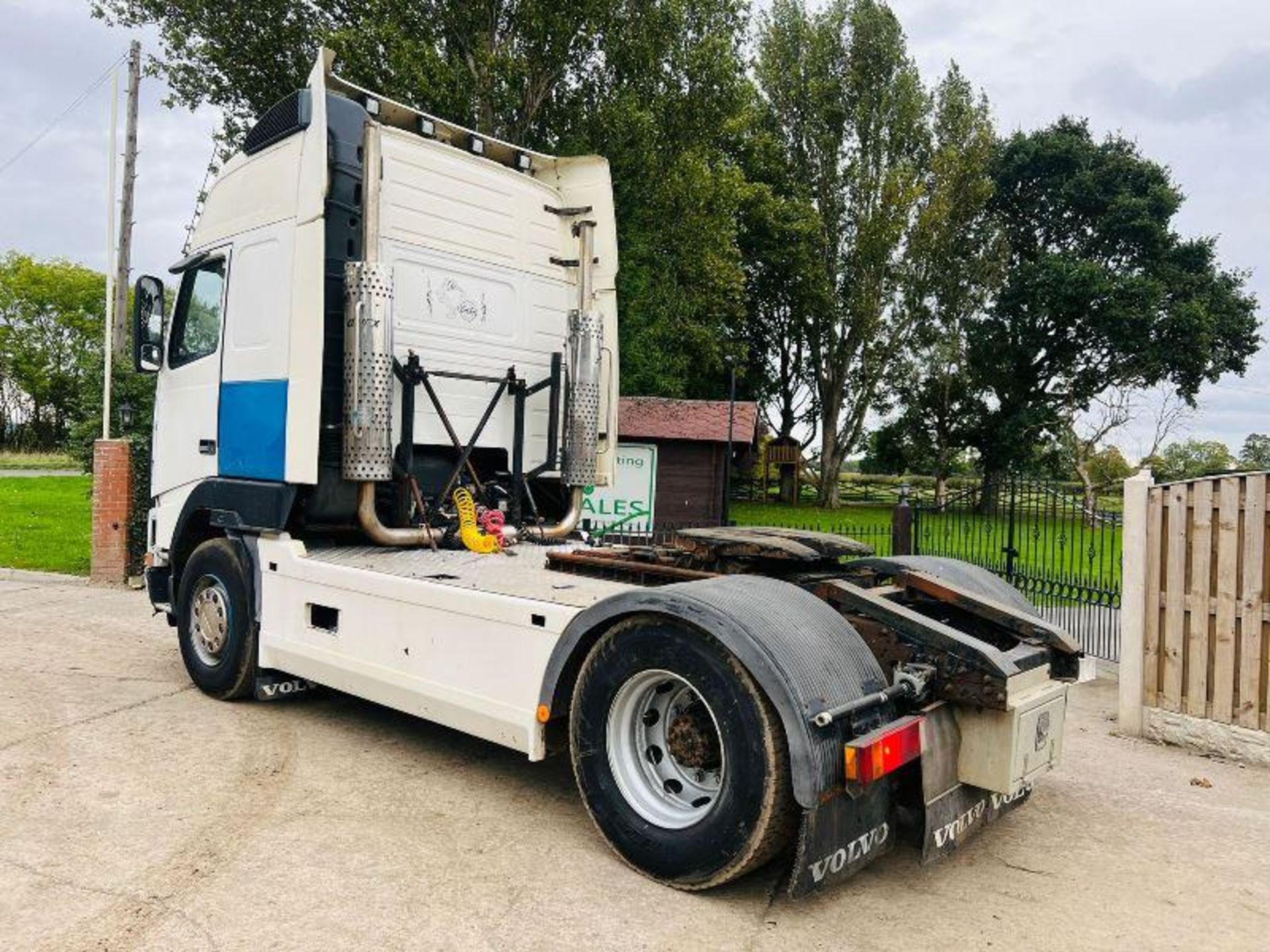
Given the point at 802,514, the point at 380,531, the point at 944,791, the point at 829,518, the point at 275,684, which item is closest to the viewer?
the point at 944,791

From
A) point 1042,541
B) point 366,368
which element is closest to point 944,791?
point 366,368

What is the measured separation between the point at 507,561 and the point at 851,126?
29413mm

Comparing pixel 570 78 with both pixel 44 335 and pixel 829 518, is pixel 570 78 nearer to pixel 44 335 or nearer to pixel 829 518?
pixel 829 518

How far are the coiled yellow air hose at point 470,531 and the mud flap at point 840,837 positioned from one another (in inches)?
125

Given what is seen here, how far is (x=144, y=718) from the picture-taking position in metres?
5.83

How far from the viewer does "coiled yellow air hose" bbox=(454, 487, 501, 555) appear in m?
6.11

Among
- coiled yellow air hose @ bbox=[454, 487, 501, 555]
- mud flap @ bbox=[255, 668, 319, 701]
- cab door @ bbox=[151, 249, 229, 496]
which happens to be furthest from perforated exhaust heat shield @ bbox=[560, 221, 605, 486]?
cab door @ bbox=[151, 249, 229, 496]

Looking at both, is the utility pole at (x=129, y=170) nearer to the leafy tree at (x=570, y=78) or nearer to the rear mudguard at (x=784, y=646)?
the leafy tree at (x=570, y=78)

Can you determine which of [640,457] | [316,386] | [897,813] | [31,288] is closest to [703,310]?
[640,457]

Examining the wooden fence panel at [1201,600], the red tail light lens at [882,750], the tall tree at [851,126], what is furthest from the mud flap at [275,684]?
the tall tree at [851,126]

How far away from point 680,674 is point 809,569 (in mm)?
1299

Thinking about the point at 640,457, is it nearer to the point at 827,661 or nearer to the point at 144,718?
the point at 144,718

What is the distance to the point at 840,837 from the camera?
135 inches

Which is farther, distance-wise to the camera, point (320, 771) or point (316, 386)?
point (316, 386)
